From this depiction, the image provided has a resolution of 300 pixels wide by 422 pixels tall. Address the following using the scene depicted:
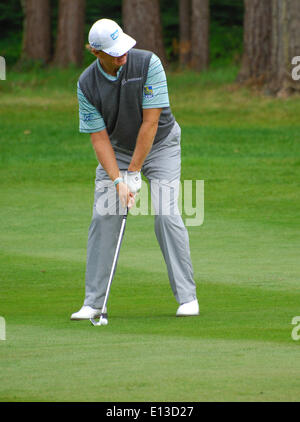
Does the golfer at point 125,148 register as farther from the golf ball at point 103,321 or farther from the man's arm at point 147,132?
the golf ball at point 103,321

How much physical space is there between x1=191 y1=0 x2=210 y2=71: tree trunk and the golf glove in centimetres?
3104

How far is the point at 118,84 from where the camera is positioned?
21.8 ft

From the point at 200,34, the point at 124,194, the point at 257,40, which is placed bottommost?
the point at 124,194

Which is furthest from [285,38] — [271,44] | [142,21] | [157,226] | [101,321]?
[101,321]

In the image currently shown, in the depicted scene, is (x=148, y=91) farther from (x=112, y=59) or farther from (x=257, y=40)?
(x=257, y=40)

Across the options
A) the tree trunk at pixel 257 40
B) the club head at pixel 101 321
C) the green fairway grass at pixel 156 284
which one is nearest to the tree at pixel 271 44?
the tree trunk at pixel 257 40

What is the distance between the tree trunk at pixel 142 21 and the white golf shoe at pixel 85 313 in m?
21.9

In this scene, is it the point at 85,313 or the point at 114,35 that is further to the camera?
the point at 85,313

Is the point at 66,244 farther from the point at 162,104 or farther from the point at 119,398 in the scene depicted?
the point at 119,398

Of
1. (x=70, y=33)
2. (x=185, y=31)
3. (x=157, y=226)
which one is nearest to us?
(x=157, y=226)

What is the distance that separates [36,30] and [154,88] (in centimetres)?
3103

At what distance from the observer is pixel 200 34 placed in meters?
38.5
